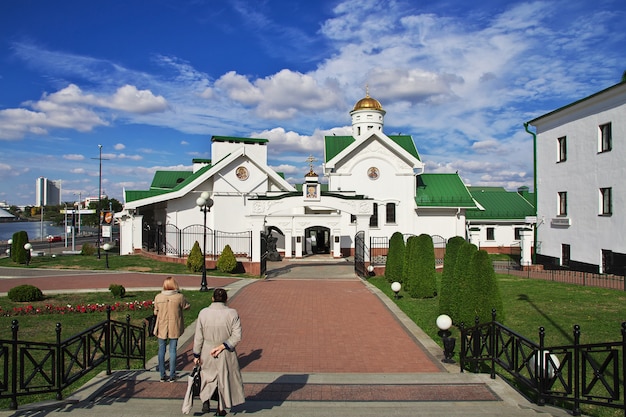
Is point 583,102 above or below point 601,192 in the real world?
above

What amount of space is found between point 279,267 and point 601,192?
1532 cm

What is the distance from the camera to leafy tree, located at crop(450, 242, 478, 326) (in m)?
10.5

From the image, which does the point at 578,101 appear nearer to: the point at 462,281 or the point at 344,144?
the point at 462,281

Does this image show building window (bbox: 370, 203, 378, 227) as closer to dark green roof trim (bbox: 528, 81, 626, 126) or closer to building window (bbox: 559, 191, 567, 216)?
dark green roof trim (bbox: 528, 81, 626, 126)

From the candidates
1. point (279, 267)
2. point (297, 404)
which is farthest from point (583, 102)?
point (297, 404)

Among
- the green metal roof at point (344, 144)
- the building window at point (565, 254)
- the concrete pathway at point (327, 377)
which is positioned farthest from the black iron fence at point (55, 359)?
the green metal roof at point (344, 144)

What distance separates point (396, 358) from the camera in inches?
360

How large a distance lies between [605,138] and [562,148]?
3237mm

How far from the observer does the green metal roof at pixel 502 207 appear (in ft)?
115

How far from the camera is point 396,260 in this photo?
18.9 metres

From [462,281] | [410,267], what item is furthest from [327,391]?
[410,267]

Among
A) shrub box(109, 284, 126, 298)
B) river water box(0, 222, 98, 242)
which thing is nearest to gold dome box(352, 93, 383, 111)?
shrub box(109, 284, 126, 298)

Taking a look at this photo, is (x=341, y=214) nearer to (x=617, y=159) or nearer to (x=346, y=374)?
(x=617, y=159)

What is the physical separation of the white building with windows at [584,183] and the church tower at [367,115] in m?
13.6
